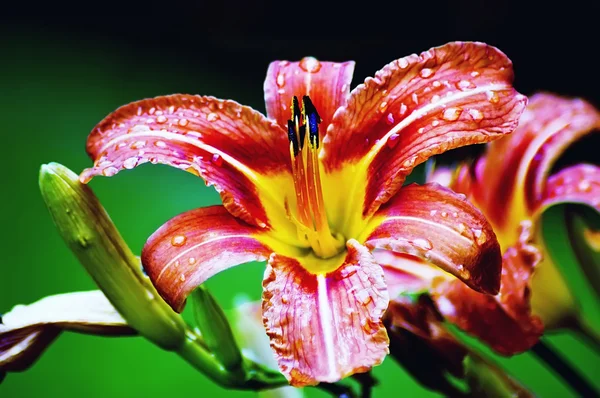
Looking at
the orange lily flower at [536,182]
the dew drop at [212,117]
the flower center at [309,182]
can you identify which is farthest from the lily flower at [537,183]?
the dew drop at [212,117]

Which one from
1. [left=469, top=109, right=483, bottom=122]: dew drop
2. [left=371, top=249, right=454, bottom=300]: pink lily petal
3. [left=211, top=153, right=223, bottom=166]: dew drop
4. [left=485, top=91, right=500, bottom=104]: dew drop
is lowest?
[left=371, top=249, right=454, bottom=300]: pink lily petal

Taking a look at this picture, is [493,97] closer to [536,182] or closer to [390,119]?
[390,119]

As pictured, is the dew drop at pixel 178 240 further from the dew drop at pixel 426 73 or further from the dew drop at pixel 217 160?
the dew drop at pixel 426 73

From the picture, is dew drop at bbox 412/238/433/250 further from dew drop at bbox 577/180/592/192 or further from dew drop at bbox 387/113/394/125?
dew drop at bbox 577/180/592/192

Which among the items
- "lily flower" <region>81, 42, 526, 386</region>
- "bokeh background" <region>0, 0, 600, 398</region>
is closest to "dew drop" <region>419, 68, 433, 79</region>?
"lily flower" <region>81, 42, 526, 386</region>

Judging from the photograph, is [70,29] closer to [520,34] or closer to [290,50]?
[290,50]
